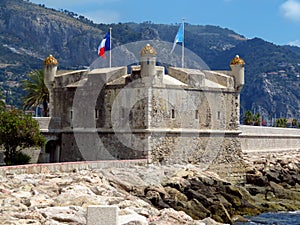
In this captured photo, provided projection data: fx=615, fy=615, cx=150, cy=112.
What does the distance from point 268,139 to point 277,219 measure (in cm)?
1778

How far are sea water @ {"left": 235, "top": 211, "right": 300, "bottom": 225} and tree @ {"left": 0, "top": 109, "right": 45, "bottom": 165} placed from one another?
10.3 m

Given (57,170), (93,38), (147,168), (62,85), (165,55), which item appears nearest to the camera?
(57,170)

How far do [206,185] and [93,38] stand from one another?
478ft

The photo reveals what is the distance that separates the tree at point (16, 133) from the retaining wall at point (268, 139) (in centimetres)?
1455

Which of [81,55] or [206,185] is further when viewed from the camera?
[81,55]

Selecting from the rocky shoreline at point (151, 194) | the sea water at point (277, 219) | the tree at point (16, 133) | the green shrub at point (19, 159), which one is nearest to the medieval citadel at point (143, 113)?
the rocky shoreline at point (151, 194)

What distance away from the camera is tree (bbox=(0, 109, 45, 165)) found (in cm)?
2732

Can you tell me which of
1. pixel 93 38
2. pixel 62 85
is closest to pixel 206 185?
pixel 62 85

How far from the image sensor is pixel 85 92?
31.1m

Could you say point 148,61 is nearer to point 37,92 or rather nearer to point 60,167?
point 60,167

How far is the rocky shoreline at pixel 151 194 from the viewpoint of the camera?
54.5 ft

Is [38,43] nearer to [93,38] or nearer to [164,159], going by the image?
[93,38]

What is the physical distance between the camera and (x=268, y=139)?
4281cm

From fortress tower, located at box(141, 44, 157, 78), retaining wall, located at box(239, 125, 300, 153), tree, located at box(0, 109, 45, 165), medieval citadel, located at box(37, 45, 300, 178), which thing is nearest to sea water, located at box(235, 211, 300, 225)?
medieval citadel, located at box(37, 45, 300, 178)
